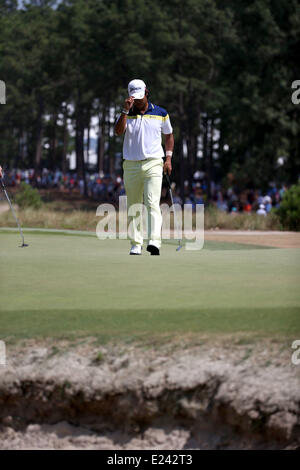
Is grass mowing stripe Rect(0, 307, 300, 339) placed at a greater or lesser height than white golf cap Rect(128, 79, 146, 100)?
lesser

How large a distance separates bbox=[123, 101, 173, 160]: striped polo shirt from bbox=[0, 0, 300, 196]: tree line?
124 ft

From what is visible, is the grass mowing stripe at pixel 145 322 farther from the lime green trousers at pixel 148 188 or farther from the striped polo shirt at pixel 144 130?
the striped polo shirt at pixel 144 130

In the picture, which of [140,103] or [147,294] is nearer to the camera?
[147,294]

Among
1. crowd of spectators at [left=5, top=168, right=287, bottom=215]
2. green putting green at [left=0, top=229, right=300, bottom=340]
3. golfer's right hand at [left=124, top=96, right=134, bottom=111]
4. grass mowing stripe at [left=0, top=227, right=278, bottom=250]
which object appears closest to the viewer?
green putting green at [left=0, top=229, right=300, bottom=340]

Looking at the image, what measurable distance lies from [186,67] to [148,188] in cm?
4998

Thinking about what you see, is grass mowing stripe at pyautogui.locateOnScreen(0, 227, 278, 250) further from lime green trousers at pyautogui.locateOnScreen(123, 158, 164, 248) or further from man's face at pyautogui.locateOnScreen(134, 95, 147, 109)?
man's face at pyautogui.locateOnScreen(134, 95, 147, 109)

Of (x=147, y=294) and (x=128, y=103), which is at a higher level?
(x=128, y=103)

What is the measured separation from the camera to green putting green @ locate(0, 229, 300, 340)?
580cm

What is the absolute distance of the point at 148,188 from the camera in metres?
10.1

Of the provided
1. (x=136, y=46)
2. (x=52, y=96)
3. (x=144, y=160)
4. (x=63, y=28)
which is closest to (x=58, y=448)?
(x=144, y=160)

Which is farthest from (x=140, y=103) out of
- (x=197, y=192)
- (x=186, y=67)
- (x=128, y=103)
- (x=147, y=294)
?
(x=186, y=67)

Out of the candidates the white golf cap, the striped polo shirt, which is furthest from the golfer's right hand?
the striped polo shirt

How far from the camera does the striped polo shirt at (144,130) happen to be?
9969mm

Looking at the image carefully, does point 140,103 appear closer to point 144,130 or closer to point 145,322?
point 144,130
